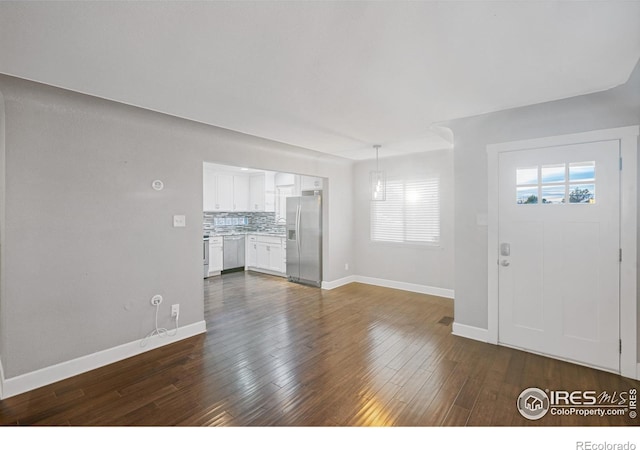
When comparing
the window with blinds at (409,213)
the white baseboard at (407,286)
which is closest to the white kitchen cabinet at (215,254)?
the white baseboard at (407,286)

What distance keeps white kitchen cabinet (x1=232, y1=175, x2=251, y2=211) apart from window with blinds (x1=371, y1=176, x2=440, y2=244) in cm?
362

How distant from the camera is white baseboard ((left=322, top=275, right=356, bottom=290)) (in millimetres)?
5766

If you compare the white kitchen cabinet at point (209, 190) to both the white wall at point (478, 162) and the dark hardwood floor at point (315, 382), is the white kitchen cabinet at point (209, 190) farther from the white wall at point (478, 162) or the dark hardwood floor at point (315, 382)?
the white wall at point (478, 162)

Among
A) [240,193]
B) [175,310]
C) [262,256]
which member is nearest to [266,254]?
[262,256]

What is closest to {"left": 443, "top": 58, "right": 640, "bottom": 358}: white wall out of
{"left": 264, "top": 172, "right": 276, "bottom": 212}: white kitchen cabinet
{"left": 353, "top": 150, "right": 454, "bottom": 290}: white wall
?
{"left": 353, "top": 150, "right": 454, "bottom": 290}: white wall

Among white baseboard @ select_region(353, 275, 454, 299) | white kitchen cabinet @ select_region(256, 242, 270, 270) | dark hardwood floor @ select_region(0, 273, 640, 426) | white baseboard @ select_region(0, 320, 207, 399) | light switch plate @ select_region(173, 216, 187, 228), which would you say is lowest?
dark hardwood floor @ select_region(0, 273, 640, 426)

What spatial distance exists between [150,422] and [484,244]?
3510 millimetres

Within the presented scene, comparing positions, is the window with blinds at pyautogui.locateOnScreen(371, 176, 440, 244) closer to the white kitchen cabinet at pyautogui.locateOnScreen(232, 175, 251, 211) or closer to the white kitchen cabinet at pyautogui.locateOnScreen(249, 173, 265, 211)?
the white kitchen cabinet at pyautogui.locateOnScreen(249, 173, 265, 211)

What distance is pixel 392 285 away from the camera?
5793 millimetres

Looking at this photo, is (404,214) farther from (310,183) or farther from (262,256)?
(262,256)

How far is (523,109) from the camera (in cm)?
303

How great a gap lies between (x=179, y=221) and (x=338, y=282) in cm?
345

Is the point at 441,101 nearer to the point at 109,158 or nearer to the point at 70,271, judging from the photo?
the point at 109,158

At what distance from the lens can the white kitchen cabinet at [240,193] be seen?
7.69m
